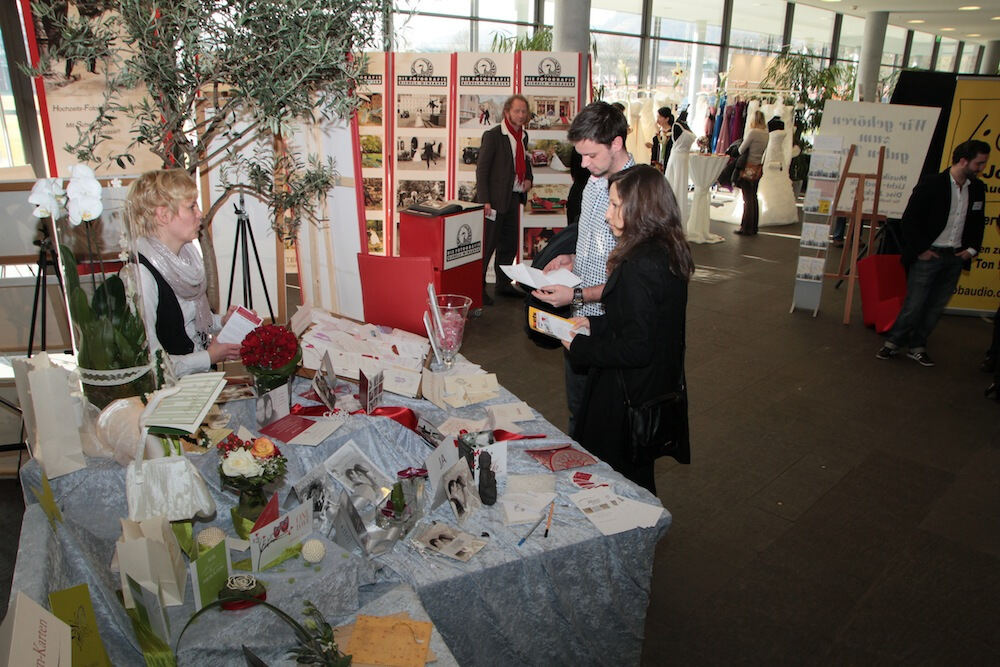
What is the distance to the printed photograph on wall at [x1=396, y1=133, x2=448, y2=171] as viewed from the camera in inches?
239

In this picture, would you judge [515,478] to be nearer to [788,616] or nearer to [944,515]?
[788,616]

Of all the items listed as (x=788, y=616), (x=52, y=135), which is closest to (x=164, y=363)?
(x=788, y=616)

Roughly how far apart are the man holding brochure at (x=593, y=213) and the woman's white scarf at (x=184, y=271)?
4.30 ft

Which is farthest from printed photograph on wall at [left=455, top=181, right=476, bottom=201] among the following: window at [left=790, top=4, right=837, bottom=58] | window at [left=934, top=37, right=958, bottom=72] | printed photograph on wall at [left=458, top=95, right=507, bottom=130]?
window at [left=934, top=37, right=958, bottom=72]

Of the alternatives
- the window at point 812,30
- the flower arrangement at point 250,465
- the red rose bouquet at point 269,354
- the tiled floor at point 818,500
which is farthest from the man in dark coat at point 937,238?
the window at point 812,30

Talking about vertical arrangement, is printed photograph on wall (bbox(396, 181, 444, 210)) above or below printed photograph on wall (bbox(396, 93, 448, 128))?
below

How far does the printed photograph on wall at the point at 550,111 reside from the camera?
20.1 feet

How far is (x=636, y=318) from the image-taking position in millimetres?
2039

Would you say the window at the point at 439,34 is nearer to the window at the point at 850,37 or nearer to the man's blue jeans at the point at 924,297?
the man's blue jeans at the point at 924,297

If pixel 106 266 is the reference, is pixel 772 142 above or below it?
above

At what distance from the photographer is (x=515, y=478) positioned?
189 centimetres

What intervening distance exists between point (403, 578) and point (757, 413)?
3.00 meters

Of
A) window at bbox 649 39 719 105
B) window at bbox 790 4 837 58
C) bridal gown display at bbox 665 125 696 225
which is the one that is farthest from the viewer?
window at bbox 790 4 837 58

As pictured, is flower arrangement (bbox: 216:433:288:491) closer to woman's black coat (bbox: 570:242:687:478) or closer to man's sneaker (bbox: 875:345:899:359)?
woman's black coat (bbox: 570:242:687:478)
